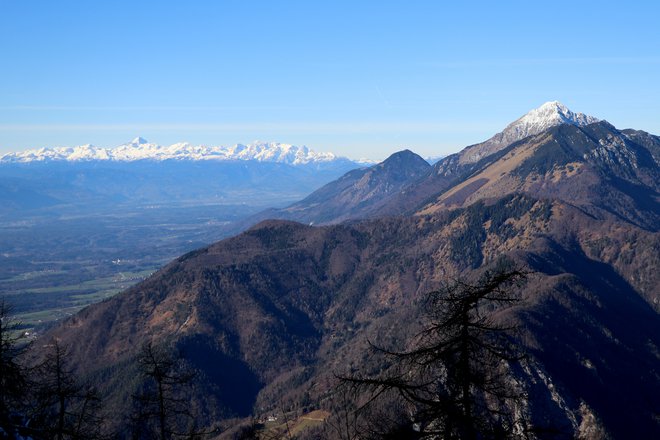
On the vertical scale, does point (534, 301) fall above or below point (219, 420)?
above

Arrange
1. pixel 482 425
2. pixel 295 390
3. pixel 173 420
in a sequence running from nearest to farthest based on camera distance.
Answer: pixel 482 425 < pixel 173 420 < pixel 295 390

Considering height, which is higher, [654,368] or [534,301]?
[534,301]

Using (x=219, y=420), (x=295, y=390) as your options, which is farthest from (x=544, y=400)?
(x=219, y=420)

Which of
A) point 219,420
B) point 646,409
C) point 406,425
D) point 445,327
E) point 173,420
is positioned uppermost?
point 445,327

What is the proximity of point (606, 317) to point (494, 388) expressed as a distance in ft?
607

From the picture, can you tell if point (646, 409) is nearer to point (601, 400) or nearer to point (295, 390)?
point (601, 400)

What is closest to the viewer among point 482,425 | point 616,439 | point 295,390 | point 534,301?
point 482,425

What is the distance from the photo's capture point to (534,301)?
17488 centimetres

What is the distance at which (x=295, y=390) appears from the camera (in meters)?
187

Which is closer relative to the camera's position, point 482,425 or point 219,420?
point 482,425

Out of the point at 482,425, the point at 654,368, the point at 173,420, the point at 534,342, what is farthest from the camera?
the point at 654,368

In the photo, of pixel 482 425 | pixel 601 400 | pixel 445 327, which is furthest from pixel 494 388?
pixel 601 400

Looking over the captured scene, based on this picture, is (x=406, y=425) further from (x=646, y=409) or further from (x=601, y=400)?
(x=646, y=409)

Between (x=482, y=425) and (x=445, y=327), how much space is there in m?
3.22
